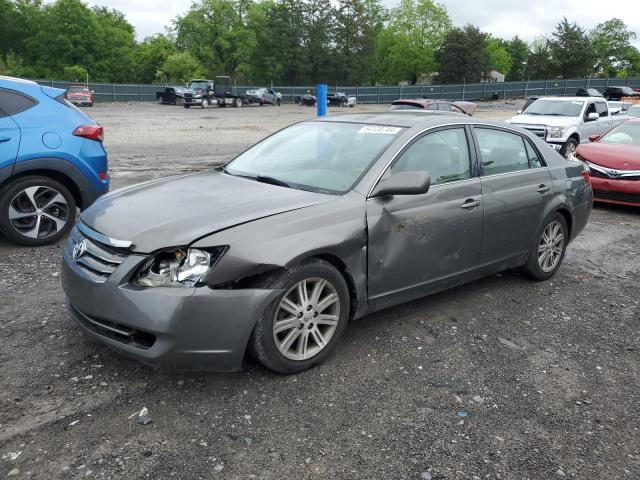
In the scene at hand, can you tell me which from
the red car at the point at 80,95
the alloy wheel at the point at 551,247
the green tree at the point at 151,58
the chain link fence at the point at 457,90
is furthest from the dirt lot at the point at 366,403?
the green tree at the point at 151,58

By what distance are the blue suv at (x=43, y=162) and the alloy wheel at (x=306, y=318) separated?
3.68 meters

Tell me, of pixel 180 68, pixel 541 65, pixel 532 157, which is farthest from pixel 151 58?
pixel 532 157

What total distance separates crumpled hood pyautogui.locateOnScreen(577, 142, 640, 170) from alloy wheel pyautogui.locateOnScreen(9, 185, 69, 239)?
25.4ft

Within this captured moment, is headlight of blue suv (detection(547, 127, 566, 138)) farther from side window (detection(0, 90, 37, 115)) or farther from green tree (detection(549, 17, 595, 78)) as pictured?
green tree (detection(549, 17, 595, 78))

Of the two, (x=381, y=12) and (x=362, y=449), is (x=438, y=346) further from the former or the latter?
(x=381, y=12)

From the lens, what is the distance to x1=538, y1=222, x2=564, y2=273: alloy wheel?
206 inches

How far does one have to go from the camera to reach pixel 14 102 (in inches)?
226

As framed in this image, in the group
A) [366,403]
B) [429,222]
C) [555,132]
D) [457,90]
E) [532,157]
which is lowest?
[366,403]

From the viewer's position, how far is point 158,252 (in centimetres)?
307

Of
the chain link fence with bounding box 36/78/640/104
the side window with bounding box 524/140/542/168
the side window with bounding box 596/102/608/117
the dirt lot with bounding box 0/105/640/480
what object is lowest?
the dirt lot with bounding box 0/105/640/480

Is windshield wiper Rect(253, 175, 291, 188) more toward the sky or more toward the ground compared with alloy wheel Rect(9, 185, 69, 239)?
more toward the sky

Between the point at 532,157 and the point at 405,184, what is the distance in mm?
2047

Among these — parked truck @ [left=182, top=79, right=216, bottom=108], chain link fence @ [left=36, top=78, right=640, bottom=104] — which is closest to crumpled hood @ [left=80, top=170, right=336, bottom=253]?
parked truck @ [left=182, top=79, right=216, bottom=108]

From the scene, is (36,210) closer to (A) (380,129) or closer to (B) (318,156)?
(B) (318,156)
